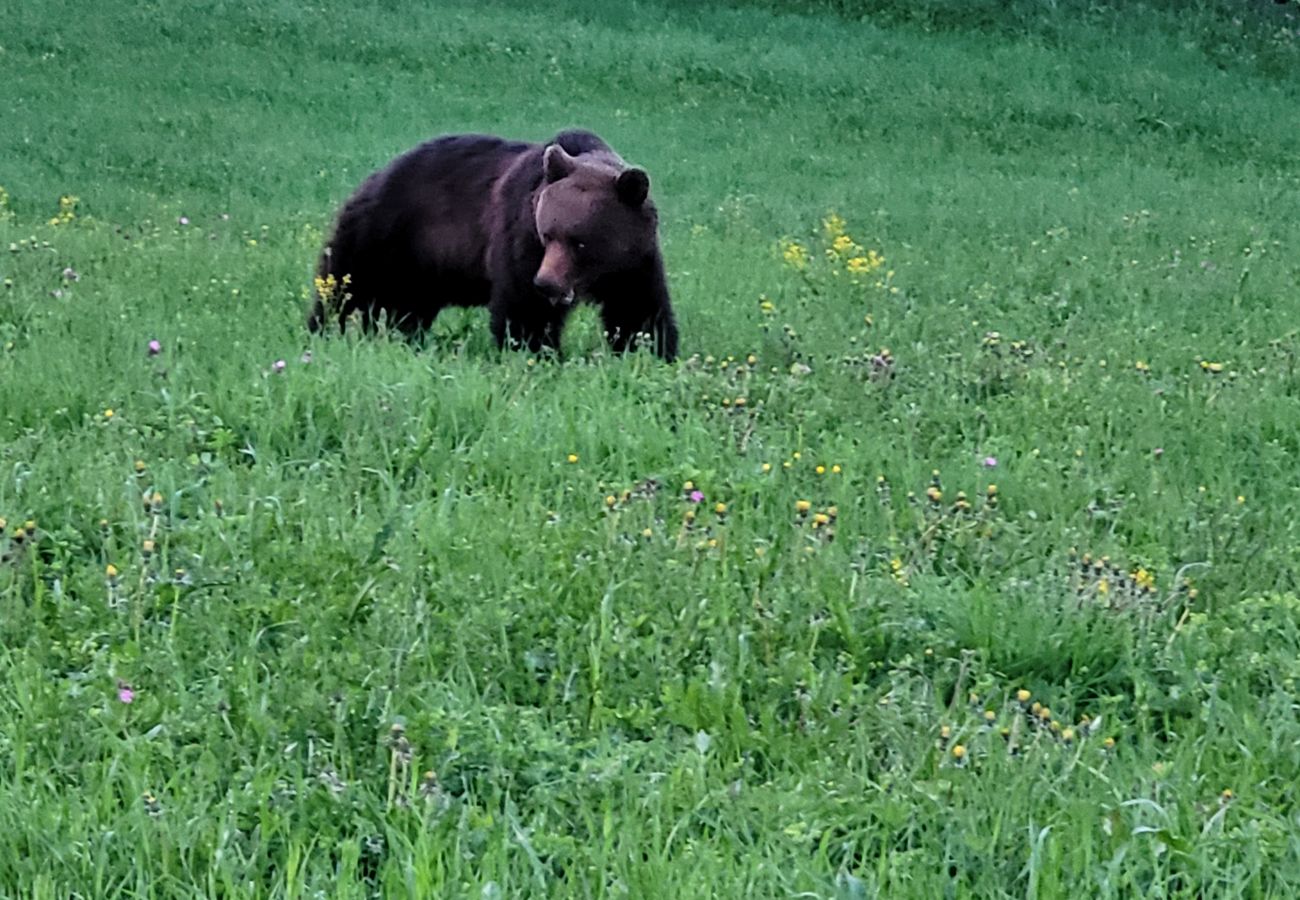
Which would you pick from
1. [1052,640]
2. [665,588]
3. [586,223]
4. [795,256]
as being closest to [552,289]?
[586,223]

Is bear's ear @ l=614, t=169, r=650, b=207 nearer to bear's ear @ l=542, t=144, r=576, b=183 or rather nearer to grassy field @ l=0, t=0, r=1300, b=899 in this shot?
bear's ear @ l=542, t=144, r=576, b=183

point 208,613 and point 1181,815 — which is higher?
point 1181,815

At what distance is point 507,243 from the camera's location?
22.0ft

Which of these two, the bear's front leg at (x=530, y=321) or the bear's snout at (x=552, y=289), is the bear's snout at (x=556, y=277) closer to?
the bear's snout at (x=552, y=289)

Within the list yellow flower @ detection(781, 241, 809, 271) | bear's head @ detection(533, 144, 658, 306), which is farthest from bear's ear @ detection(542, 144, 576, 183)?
yellow flower @ detection(781, 241, 809, 271)

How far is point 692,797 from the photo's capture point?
110 inches

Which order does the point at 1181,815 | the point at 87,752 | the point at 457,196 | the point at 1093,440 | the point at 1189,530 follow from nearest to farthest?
the point at 1181,815 < the point at 87,752 < the point at 1189,530 < the point at 1093,440 < the point at 457,196

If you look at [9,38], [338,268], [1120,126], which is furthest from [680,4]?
[338,268]

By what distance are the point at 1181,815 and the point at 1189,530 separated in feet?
5.29

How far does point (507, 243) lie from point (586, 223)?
54cm

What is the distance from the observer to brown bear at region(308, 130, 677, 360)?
21.0 feet

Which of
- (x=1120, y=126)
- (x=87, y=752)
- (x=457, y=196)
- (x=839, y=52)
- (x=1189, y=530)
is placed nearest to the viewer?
(x=87, y=752)

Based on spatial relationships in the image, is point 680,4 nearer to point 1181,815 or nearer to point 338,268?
point 338,268

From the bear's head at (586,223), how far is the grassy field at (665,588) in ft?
1.30
